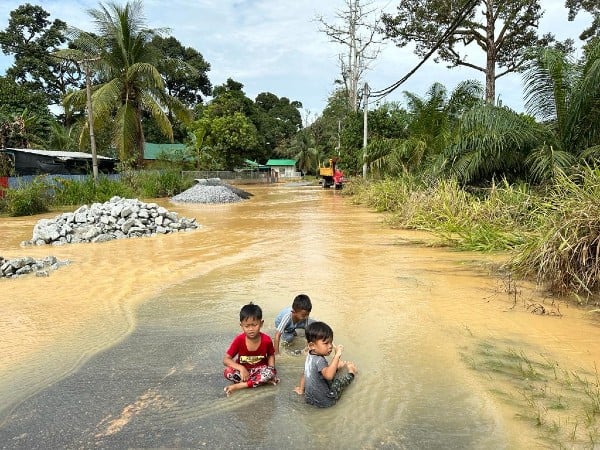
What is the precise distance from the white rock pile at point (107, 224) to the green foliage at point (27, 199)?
235 inches

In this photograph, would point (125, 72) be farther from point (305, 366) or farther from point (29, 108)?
point (305, 366)

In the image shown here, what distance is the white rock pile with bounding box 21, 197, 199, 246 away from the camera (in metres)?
10.8

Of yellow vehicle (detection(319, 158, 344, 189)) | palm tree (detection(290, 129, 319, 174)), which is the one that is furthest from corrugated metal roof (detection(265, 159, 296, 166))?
yellow vehicle (detection(319, 158, 344, 189))

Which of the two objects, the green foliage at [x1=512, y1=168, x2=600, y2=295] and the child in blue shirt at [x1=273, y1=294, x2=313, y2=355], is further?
the green foliage at [x1=512, y1=168, x2=600, y2=295]

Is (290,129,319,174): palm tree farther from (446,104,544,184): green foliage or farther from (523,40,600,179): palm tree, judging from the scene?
(523,40,600,179): palm tree

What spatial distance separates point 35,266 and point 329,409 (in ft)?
20.7

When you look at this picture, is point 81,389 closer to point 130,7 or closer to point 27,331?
point 27,331

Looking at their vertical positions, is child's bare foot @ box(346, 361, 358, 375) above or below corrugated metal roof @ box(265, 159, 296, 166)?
below

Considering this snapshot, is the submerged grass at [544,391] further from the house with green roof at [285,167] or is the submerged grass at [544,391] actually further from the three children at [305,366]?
the house with green roof at [285,167]

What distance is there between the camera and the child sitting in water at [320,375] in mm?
3244

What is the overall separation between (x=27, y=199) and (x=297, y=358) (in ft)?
52.7

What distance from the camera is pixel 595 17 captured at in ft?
68.0

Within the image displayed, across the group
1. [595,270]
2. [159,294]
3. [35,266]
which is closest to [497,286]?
[595,270]

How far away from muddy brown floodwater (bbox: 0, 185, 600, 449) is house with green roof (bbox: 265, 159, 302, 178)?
6085 centimetres
